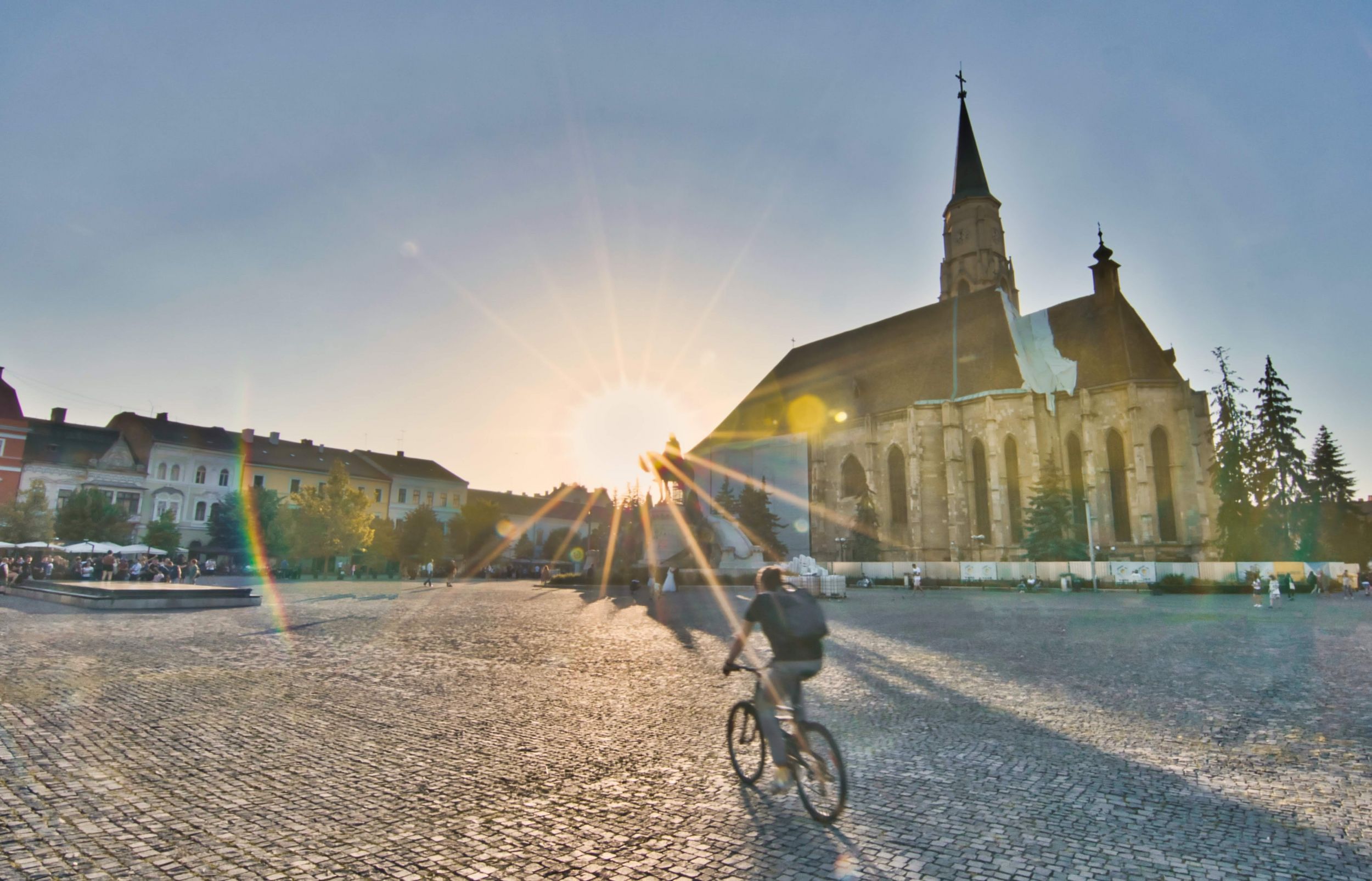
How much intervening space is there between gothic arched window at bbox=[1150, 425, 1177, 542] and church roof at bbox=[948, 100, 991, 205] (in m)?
23.7

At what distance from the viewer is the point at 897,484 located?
49719mm

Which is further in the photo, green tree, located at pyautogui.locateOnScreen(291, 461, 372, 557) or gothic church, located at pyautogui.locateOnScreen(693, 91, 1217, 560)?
green tree, located at pyautogui.locateOnScreen(291, 461, 372, 557)

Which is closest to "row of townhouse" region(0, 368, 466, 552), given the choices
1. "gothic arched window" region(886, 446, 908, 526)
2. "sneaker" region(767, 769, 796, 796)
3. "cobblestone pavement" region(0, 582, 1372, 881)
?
"gothic arched window" region(886, 446, 908, 526)

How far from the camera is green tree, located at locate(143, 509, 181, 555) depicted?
4619 centimetres

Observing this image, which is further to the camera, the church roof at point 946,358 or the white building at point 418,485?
the white building at point 418,485

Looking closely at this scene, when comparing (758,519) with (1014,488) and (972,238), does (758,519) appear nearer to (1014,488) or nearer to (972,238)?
(1014,488)

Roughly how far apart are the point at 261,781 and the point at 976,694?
24.9ft

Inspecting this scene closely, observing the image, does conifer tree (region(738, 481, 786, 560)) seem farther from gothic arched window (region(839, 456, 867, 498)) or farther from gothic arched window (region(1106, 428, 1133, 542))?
gothic arched window (region(1106, 428, 1133, 542))

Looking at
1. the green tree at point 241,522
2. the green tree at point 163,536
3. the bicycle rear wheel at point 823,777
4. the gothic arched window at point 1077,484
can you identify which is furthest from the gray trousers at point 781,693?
the green tree at point 241,522

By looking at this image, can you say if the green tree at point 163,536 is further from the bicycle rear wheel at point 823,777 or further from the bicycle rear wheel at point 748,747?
the bicycle rear wheel at point 823,777

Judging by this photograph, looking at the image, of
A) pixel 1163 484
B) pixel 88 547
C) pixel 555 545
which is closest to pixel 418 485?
pixel 555 545

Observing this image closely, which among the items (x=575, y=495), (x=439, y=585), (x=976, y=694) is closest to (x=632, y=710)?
(x=976, y=694)

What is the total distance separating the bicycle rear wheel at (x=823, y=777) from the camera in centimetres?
450

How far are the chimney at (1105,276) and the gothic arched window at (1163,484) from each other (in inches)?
428
